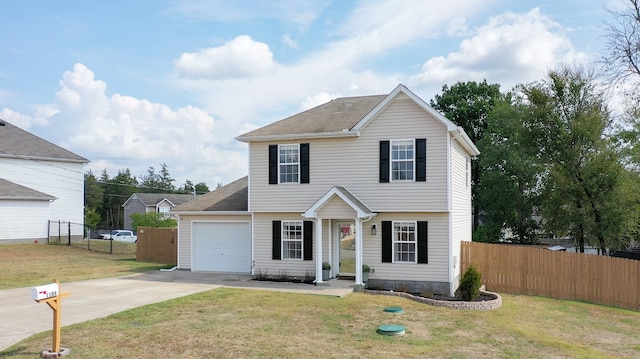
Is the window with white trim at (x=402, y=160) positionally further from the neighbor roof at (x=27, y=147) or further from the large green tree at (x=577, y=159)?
the neighbor roof at (x=27, y=147)

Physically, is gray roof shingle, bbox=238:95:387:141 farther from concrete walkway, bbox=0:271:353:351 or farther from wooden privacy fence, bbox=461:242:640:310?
wooden privacy fence, bbox=461:242:640:310

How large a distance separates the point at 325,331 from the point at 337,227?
790 centimetres

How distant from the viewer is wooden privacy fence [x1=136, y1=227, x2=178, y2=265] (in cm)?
2541

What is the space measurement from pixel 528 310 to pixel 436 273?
3033 mm

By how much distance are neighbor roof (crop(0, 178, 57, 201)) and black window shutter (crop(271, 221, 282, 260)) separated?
19017mm

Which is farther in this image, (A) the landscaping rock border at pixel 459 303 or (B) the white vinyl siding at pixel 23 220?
(B) the white vinyl siding at pixel 23 220

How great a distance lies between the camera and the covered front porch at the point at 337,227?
17.3 metres

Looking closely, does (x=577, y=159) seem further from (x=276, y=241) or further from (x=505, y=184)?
(x=276, y=241)

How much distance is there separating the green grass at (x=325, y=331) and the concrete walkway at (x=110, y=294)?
71 centimetres

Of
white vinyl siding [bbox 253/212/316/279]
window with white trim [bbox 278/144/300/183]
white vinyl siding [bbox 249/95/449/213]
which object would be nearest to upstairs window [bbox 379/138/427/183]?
white vinyl siding [bbox 249/95/449/213]

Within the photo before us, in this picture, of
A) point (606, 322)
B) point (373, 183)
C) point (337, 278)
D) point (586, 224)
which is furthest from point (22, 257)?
point (586, 224)

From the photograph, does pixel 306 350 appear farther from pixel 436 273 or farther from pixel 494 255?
pixel 494 255

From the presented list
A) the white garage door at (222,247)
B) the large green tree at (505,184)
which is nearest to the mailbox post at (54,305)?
the white garage door at (222,247)

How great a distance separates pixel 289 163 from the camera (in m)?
19.1
